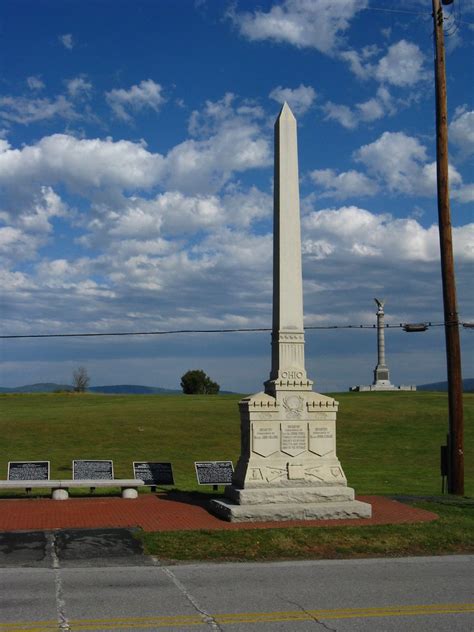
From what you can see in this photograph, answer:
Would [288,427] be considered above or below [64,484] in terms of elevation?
above

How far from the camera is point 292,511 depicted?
46.8ft

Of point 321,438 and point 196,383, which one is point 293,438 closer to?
point 321,438

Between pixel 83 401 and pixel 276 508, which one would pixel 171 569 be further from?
pixel 83 401

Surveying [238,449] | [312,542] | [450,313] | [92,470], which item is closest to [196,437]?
[238,449]

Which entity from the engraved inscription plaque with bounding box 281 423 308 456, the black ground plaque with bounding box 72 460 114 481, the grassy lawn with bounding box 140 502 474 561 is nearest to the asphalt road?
the grassy lawn with bounding box 140 502 474 561

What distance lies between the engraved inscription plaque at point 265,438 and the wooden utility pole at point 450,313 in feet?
19.0

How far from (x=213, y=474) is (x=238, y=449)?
12.8 metres

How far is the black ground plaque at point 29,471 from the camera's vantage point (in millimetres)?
17797

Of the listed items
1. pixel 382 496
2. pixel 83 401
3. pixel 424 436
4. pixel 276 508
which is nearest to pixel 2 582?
pixel 276 508

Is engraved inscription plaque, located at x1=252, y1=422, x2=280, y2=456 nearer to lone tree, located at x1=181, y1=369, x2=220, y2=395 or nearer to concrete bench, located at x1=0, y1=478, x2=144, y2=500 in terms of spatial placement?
concrete bench, located at x1=0, y1=478, x2=144, y2=500

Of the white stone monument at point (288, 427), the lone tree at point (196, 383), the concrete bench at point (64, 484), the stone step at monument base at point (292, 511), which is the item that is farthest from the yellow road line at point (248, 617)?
the lone tree at point (196, 383)

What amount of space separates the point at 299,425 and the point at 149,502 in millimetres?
4014

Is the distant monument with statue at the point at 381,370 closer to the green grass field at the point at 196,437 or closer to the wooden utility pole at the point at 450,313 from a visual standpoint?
the green grass field at the point at 196,437

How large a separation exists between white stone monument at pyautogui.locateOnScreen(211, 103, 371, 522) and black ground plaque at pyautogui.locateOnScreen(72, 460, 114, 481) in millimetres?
4114
